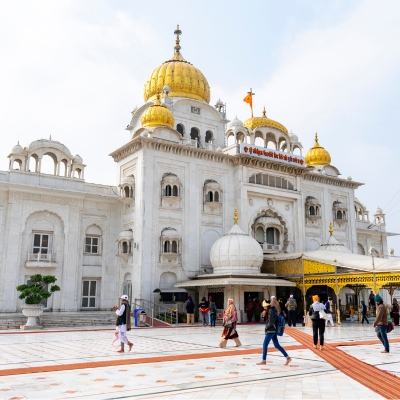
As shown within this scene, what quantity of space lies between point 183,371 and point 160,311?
15.5 metres

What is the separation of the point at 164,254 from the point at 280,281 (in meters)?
6.37

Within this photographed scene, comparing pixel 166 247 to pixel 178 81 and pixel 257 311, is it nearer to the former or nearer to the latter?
pixel 257 311

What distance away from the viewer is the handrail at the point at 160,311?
2292cm

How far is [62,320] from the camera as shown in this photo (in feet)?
71.7

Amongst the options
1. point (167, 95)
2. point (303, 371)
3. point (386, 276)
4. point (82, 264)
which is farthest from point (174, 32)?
point (303, 371)

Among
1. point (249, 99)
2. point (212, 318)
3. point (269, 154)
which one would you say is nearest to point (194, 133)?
point (249, 99)

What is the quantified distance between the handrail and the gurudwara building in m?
0.40

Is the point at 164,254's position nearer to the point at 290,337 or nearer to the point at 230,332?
the point at 290,337

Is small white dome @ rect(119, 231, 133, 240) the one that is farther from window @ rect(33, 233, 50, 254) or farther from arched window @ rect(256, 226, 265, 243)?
arched window @ rect(256, 226, 265, 243)

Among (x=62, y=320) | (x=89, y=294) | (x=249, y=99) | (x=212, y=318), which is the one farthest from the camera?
(x=249, y=99)

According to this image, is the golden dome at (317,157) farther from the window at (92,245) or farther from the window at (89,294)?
the window at (89,294)

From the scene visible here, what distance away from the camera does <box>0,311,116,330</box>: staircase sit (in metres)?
21.0

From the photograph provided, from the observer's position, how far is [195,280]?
25.1m

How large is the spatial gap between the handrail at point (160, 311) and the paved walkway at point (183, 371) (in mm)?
9192
